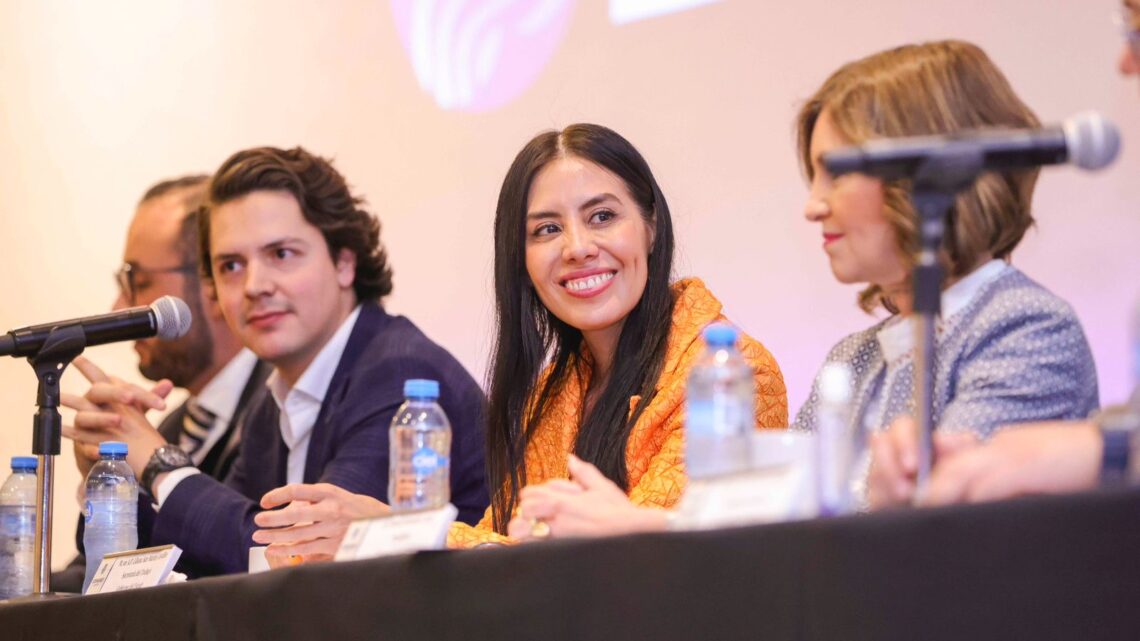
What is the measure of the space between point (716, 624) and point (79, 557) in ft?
8.14

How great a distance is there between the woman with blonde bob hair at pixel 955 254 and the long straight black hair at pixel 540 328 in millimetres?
523

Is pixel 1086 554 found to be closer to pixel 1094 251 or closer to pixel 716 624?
pixel 716 624

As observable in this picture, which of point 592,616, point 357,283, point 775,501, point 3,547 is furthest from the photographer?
point 357,283

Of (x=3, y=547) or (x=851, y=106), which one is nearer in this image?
(x=851, y=106)

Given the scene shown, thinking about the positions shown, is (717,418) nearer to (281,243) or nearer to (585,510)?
(585,510)

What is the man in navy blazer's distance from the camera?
8.57 feet

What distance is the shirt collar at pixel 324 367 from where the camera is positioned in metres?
2.92

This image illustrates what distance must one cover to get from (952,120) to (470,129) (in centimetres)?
186

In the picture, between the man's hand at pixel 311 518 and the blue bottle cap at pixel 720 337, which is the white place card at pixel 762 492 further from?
the man's hand at pixel 311 518

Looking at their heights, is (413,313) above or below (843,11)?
below

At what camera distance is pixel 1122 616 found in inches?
36.2

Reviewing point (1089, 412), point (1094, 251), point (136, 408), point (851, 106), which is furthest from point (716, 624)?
point (136, 408)

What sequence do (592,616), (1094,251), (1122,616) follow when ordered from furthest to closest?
(1094,251), (592,616), (1122,616)

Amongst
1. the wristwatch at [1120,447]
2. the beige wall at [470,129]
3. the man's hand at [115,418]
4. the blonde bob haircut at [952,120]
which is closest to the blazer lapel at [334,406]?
the man's hand at [115,418]
